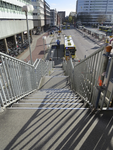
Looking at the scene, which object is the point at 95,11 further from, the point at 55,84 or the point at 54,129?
the point at 54,129

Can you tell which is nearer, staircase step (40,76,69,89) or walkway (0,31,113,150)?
walkway (0,31,113,150)

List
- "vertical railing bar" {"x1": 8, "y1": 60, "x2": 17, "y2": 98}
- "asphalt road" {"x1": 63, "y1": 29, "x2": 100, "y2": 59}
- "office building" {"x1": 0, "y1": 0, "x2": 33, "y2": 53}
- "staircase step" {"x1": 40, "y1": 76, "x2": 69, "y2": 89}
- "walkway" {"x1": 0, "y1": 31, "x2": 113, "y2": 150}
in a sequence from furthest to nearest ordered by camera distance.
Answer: "asphalt road" {"x1": 63, "y1": 29, "x2": 100, "y2": 59} < "office building" {"x1": 0, "y1": 0, "x2": 33, "y2": 53} < "staircase step" {"x1": 40, "y1": 76, "x2": 69, "y2": 89} < "vertical railing bar" {"x1": 8, "y1": 60, "x2": 17, "y2": 98} < "walkway" {"x1": 0, "y1": 31, "x2": 113, "y2": 150}

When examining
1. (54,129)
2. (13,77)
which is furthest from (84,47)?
(54,129)

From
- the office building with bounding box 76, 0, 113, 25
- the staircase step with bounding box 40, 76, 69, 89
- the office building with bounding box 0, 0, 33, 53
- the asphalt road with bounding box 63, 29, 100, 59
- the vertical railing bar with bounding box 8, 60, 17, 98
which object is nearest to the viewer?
the vertical railing bar with bounding box 8, 60, 17, 98

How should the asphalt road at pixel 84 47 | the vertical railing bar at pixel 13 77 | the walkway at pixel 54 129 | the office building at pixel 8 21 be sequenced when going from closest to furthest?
the walkway at pixel 54 129 < the vertical railing bar at pixel 13 77 < the office building at pixel 8 21 < the asphalt road at pixel 84 47

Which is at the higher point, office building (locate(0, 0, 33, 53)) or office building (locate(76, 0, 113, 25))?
office building (locate(76, 0, 113, 25))

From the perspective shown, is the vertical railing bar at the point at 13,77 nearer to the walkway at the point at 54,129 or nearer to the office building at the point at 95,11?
the walkway at the point at 54,129

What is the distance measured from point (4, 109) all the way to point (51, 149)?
5.36 ft

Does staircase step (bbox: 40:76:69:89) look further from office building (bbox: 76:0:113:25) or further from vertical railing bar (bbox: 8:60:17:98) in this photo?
office building (bbox: 76:0:113:25)

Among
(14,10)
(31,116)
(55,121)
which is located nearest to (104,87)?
(55,121)

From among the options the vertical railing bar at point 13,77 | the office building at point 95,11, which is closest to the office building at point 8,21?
the vertical railing bar at point 13,77

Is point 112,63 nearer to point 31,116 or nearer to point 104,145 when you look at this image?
point 104,145

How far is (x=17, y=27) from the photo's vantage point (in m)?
19.3

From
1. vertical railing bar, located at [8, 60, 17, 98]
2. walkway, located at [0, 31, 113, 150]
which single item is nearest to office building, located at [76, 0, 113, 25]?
vertical railing bar, located at [8, 60, 17, 98]
